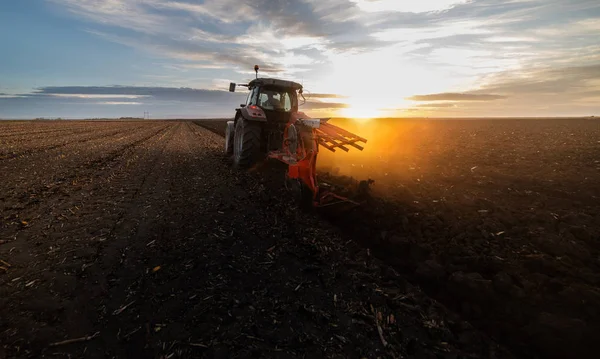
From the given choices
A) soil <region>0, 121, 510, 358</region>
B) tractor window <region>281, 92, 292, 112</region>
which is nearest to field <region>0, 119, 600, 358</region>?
soil <region>0, 121, 510, 358</region>

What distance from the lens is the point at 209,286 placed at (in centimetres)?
345

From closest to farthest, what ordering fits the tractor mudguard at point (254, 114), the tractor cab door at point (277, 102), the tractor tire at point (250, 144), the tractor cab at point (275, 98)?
the tractor mudguard at point (254, 114)
the tractor tire at point (250, 144)
the tractor cab at point (275, 98)
the tractor cab door at point (277, 102)

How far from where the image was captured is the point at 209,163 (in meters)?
11.2

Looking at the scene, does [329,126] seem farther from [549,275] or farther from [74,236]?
[74,236]

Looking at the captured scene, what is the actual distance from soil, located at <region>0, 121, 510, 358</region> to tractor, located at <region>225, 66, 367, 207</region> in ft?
2.15

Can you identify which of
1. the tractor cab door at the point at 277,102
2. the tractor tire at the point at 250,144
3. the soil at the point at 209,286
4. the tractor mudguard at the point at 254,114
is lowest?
the soil at the point at 209,286

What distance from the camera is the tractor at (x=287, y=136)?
6.14m

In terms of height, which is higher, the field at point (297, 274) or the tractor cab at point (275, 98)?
the tractor cab at point (275, 98)

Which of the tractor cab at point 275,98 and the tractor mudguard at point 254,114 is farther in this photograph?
the tractor cab at point 275,98

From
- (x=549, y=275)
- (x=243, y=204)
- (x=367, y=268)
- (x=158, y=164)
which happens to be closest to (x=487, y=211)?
(x=549, y=275)

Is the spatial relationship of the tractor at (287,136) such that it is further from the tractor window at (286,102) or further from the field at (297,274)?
the field at (297,274)

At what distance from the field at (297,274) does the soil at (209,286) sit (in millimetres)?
18

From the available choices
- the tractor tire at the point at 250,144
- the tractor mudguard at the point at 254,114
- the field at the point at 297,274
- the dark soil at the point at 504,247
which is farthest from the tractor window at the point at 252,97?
the field at the point at 297,274

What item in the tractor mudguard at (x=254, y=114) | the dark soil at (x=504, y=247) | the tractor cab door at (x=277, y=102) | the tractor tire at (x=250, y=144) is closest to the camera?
the dark soil at (x=504, y=247)
